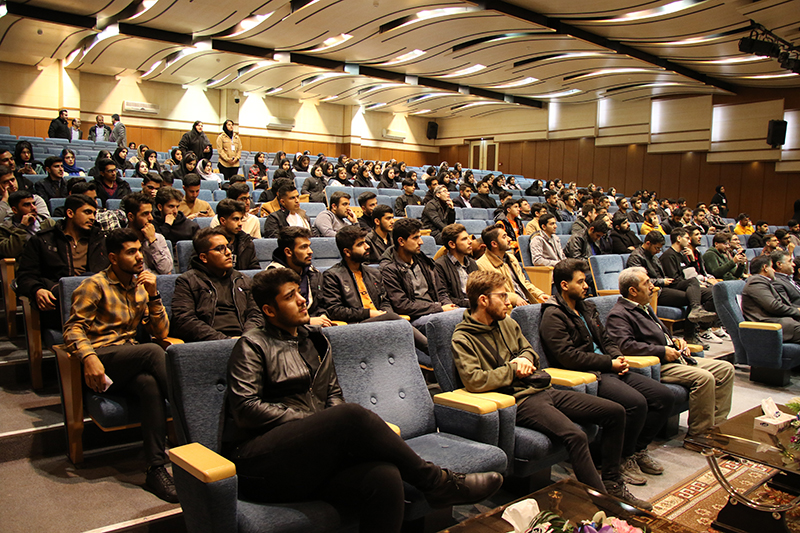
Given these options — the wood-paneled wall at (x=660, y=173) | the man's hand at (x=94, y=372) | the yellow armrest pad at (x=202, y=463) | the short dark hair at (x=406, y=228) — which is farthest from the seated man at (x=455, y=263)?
the wood-paneled wall at (x=660, y=173)

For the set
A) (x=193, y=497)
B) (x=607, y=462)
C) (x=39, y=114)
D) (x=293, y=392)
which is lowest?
(x=607, y=462)

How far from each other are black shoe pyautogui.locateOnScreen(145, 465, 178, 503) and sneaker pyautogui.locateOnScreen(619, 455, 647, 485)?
6.13 ft

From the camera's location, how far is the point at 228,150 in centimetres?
778

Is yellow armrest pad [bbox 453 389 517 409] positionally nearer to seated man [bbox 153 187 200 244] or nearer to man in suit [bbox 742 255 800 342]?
seated man [bbox 153 187 200 244]

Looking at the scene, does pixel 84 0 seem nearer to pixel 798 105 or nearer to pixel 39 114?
pixel 39 114

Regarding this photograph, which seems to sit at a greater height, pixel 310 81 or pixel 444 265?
pixel 310 81

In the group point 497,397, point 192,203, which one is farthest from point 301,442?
point 192,203

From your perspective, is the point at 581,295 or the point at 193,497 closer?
the point at 193,497

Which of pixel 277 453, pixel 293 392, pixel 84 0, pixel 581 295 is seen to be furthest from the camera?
pixel 84 0

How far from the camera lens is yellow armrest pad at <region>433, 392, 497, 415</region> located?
6.85 feet

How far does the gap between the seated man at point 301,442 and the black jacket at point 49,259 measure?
1.72 meters

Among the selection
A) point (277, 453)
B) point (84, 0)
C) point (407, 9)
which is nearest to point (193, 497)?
point (277, 453)

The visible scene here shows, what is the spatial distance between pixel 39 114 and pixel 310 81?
259 inches

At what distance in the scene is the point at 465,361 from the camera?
7.57ft
